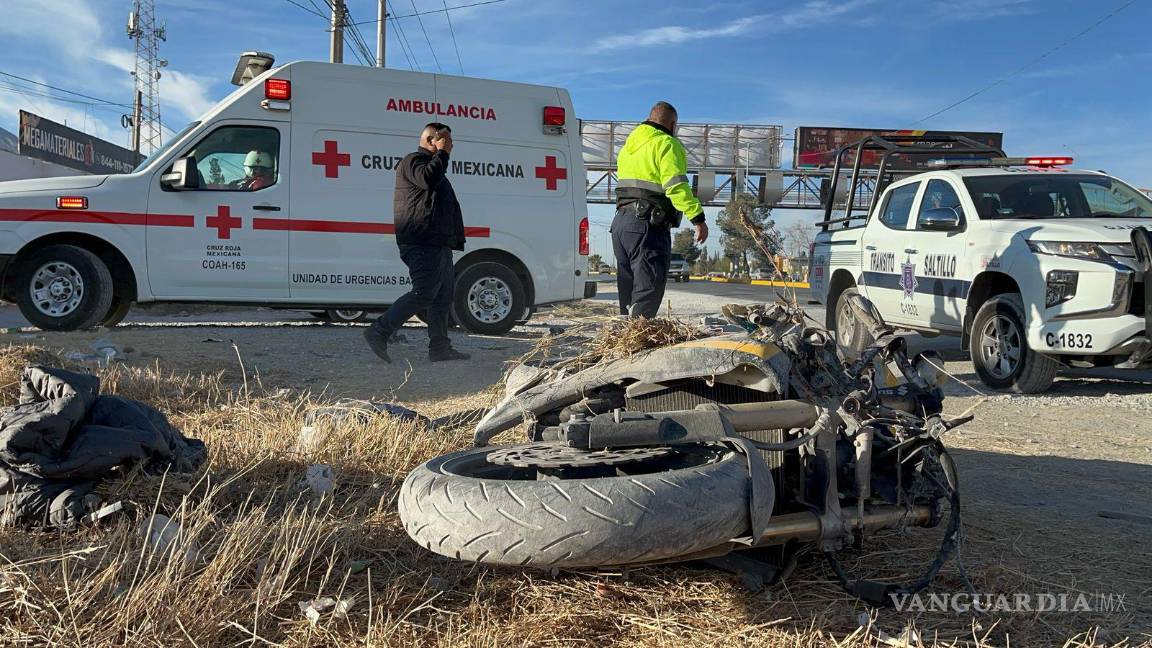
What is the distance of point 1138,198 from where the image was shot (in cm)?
641

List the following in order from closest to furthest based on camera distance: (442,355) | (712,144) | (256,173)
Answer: (442,355), (256,173), (712,144)

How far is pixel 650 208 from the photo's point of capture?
5312mm

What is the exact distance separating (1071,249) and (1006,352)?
0.88 meters

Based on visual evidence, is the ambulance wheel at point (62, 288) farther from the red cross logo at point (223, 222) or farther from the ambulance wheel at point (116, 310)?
the red cross logo at point (223, 222)

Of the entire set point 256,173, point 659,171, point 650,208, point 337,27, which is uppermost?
point 337,27

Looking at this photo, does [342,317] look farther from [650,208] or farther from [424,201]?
[650,208]

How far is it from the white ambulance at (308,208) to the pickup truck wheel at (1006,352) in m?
4.14

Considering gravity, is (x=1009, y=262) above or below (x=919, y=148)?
below

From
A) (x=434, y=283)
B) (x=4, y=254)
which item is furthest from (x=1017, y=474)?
(x=4, y=254)

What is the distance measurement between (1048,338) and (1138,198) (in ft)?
6.14

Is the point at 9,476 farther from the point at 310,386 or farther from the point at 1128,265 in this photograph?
the point at 1128,265

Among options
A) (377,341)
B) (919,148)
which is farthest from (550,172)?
(919,148)

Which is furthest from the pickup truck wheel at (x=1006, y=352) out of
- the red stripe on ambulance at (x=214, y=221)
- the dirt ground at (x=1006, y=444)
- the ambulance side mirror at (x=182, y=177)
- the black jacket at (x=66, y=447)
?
the ambulance side mirror at (x=182, y=177)

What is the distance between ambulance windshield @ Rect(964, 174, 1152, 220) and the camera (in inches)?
247
